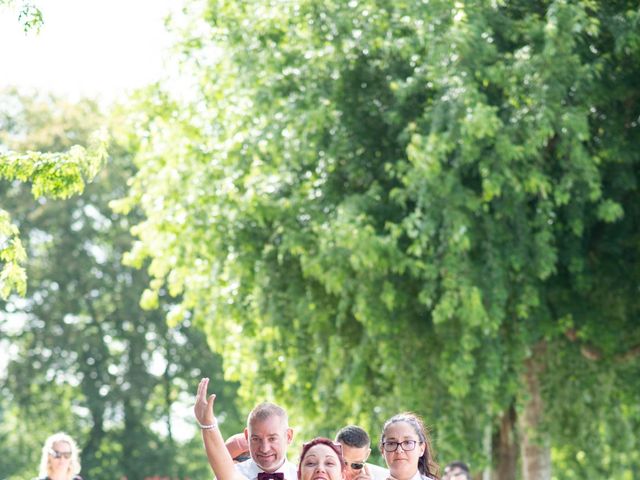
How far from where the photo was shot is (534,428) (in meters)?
22.8

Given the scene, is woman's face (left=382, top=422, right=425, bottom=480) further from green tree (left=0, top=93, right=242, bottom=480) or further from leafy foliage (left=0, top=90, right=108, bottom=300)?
green tree (left=0, top=93, right=242, bottom=480)

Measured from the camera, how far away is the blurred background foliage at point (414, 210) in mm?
18844

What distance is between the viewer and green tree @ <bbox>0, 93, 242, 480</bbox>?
131 ft

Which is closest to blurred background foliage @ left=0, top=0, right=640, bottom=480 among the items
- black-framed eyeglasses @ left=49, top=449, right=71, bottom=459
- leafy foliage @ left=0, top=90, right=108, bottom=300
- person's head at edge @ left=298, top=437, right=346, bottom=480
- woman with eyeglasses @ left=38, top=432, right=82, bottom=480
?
leafy foliage @ left=0, top=90, right=108, bottom=300

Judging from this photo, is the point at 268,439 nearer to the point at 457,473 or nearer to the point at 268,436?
the point at 268,436

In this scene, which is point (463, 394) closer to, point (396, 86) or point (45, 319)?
point (396, 86)

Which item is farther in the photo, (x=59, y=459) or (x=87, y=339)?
(x=87, y=339)

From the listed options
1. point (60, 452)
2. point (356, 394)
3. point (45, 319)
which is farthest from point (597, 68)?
point (45, 319)

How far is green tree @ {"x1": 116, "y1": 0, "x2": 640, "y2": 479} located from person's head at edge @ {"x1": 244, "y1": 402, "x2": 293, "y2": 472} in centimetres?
1150

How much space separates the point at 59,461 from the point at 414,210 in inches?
381

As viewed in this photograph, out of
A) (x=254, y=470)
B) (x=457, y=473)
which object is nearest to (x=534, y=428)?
(x=457, y=473)

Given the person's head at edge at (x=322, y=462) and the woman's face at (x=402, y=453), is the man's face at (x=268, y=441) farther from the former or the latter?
the woman's face at (x=402, y=453)

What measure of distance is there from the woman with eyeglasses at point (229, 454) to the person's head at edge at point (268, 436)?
0.73 ft

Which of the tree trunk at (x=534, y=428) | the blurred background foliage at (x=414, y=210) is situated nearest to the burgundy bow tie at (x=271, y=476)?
the blurred background foliage at (x=414, y=210)
